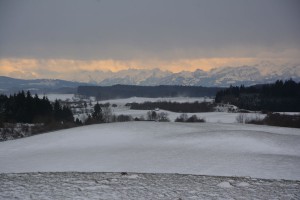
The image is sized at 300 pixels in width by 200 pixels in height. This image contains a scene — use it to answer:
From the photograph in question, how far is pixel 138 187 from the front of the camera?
16.2m

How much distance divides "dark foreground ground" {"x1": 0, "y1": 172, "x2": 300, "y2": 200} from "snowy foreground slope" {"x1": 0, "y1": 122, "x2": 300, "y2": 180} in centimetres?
325

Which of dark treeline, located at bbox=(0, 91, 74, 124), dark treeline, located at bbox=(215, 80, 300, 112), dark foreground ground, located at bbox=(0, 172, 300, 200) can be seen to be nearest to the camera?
dark foreground ground, located at bbox=(0, 172, 300, 200)

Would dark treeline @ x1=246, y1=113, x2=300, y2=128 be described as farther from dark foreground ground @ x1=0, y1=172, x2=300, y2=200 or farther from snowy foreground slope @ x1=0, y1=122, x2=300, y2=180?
dark foreground ground @ x1=0, y1=172, x2=300, y2=200

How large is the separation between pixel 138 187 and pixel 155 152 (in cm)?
1467

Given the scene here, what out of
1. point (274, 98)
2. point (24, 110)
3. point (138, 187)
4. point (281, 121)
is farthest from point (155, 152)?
point (274, 98)

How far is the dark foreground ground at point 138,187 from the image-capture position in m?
14.6

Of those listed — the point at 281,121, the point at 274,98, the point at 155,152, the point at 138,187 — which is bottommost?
the point at 281,121

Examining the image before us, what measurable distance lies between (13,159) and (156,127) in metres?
20.8

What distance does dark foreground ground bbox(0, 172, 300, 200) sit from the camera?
14.6 meters

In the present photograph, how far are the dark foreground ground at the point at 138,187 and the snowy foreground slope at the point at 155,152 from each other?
3.25 metres

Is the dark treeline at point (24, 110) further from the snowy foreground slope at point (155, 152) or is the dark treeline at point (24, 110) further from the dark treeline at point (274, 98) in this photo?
the dark treeline at point (274, 98)

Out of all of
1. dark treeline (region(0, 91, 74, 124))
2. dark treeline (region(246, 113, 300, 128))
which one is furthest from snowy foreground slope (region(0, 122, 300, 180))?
dark treeline (region(0, 91, 74, 124))

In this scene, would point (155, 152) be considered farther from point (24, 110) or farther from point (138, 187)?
point (24, 110)

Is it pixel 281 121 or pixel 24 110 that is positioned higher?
pixel 24 110
